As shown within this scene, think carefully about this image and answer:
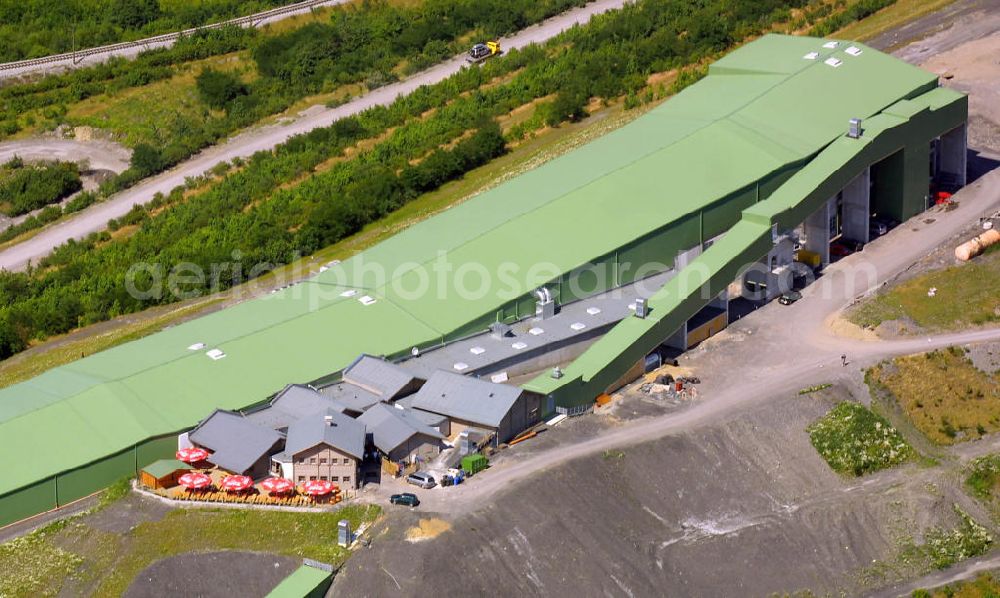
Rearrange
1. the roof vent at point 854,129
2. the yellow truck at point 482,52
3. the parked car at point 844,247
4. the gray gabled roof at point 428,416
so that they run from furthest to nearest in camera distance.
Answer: the yellow truck at point 482,52 → the parked car at point 844,247 → the roof vent at point 854,129 → the gray gabled roof at point 428,416

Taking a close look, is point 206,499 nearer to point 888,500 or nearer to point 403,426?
point 403,426

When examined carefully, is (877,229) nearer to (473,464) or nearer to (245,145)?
(473,464)

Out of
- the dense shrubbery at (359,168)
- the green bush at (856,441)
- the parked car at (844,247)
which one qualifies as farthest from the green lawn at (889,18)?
the green bush at (856,441)

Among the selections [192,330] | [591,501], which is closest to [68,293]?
[192,330]

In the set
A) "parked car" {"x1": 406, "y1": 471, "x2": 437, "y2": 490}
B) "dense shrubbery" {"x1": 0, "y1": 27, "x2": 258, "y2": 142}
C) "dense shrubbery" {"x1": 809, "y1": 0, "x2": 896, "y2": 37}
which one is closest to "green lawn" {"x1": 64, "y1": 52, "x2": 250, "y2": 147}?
"dense shrubbery" {"x1": 0, "y1": 27, "x2": 258, "y2": 142}

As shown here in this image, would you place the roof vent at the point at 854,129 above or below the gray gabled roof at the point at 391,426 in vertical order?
above

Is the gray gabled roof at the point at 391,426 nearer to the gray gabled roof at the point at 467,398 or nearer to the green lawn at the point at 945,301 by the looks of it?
the gray gabled roof at the point at 467,398

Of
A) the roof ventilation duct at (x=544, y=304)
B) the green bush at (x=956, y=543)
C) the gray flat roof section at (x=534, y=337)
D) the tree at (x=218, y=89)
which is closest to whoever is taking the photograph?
the green bush at (x=956, y=543)
